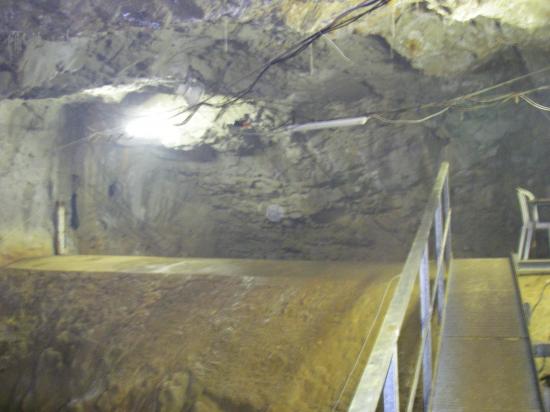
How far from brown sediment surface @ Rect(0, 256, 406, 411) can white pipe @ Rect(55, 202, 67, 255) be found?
189 cm

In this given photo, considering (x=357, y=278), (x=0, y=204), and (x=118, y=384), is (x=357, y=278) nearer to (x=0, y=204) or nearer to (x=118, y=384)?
(x=118, y=384)

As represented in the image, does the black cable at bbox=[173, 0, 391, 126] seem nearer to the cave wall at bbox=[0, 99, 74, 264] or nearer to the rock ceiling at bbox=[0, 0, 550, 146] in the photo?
the rock ceiling at bbox=[0, 0, 550, 146]

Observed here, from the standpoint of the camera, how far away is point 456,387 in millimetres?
2771

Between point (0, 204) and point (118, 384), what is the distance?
4.62 meters

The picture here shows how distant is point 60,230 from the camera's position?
8.34 meters

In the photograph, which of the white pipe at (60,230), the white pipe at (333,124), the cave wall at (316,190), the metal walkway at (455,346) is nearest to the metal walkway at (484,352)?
the metal walkway at (455,346)

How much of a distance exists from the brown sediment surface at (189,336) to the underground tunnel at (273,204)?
0.9 inches

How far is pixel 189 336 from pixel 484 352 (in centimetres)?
272

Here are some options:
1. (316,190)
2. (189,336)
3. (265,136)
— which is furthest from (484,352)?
(265,136)

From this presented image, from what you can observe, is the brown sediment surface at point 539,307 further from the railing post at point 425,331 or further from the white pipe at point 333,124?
the white pipe at point 333,124

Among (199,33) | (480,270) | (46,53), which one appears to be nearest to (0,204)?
(46,53)

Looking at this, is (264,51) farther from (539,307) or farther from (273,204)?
(539,307)

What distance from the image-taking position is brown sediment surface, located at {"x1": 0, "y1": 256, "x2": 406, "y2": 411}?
388cm

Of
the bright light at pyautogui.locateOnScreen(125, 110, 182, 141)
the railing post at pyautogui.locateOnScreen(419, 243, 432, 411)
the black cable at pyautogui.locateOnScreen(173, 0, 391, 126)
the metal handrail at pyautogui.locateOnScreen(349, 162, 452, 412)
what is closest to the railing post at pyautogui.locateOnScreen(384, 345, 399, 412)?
the metal handrail at pyautogui.locateOnScreen(349, 162, 452, 412)
